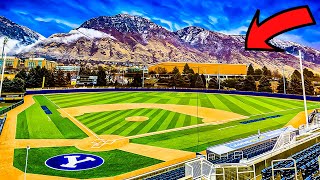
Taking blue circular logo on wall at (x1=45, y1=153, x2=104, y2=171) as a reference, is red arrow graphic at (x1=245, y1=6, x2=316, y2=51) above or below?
above

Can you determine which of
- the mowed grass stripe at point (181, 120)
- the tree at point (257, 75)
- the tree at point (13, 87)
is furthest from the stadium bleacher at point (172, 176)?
the tree at point (257, 75)

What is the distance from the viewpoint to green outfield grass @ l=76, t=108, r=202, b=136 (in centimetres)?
2038

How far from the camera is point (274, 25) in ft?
25.9

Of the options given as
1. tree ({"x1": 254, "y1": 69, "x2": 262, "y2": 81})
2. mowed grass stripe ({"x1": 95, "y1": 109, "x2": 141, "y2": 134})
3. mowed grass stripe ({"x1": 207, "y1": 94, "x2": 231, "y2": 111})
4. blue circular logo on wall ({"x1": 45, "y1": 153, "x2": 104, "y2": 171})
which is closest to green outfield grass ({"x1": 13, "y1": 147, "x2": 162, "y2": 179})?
blue circular logo on wall ({"x1": 45, "y1": 153, "x2": 104, "y2": 171})

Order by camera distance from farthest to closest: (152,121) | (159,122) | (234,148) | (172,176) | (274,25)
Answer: (152,121)
(159,122)
(234,148)
(172,176)
(274,25)

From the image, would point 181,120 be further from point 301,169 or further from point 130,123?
point 301,169

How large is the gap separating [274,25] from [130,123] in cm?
1751

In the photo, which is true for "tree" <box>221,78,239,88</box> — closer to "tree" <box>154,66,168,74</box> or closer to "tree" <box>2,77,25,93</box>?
"tree" <box>154,66,168,74</box>

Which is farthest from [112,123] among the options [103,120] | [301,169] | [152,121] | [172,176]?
[301,169]

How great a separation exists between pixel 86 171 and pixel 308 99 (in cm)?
4541

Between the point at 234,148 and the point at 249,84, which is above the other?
the point at 249,84

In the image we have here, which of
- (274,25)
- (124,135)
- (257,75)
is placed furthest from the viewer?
(257,75)

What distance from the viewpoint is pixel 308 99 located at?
44.3 metres

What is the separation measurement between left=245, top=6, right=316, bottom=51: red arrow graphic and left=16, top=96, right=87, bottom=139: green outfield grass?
14857mm
